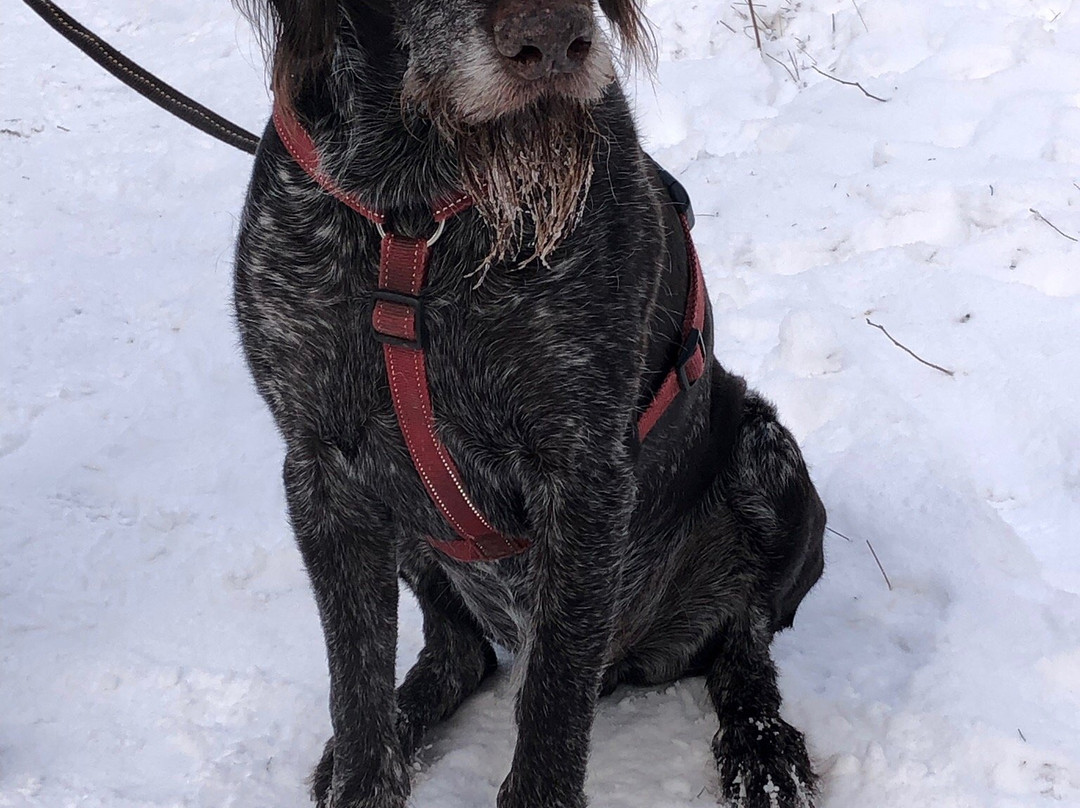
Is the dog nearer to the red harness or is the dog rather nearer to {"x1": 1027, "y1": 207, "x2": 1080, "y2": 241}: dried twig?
the red harness

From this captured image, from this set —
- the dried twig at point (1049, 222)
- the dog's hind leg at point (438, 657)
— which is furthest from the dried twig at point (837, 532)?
the dried twig at point (1049, 222)

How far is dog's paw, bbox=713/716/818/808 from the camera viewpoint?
303 centimetres

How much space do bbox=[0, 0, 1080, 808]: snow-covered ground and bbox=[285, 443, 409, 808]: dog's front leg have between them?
0.29 meters

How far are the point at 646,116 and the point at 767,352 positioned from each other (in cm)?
196

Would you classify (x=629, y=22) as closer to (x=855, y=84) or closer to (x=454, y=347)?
(x=454, y=347)

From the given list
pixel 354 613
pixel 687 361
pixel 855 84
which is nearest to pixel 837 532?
pixel 687 361

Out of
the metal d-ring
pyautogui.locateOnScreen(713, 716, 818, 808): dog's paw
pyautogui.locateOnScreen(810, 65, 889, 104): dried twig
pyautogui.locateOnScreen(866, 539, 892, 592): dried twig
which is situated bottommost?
pyautogui.locateOnScreen(866, 539, 892, 592): dried twig

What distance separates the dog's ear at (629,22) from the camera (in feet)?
8.26

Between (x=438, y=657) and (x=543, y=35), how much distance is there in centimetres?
186

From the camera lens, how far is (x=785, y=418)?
169 inches

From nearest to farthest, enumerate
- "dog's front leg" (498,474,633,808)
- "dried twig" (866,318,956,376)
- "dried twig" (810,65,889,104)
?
"dog's front leg" (498,474,633,808), "dried twig" (866,318,956,376), "dried twig" (810,65,889,104)

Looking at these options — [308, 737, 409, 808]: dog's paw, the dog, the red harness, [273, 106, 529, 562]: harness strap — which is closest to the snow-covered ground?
[308, 737, 409, 808]: dog's paw

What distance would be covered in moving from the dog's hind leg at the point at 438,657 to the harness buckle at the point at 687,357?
0.82 m

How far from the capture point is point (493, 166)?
239 centimetres
